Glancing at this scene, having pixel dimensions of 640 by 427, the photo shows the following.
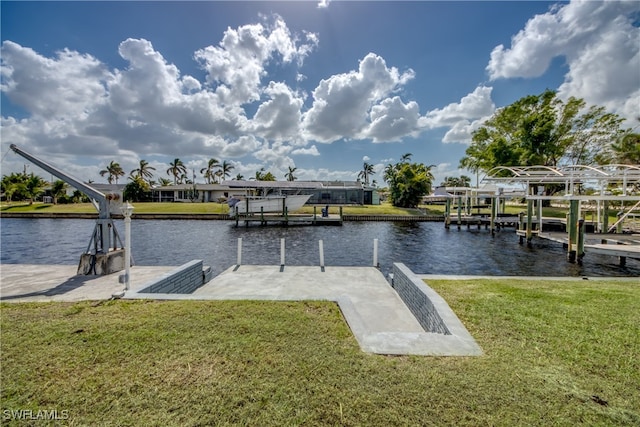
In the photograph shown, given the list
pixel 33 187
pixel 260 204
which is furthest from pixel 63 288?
pixel 33 187

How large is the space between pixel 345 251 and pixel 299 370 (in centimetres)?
1338

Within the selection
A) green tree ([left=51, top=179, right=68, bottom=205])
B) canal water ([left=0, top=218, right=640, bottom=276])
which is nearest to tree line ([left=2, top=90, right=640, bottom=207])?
canal water ([left=0, top=218, right=640, bottom=276])

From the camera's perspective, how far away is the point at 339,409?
2432 millimetres

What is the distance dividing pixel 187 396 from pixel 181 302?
9.18ft

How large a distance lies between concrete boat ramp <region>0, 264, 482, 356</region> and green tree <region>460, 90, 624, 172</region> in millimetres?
31098

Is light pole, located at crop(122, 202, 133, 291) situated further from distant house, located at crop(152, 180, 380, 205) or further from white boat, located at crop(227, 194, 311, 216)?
distant house, located at crop(152, 180, 380, 205)

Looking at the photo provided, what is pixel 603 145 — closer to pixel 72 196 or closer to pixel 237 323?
pixel 237 323

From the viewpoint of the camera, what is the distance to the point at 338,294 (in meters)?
6.69

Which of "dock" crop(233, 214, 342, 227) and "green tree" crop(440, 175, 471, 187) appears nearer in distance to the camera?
"dock" crop(233, 214, 342, 227)

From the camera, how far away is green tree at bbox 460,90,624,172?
103 ft

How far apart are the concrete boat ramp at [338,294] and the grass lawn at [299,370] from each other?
255mm

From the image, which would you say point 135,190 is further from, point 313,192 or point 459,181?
point 459,181

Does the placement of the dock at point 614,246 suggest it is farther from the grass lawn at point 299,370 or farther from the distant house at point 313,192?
the distant house at point 313,192

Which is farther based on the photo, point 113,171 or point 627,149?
point 113,171
